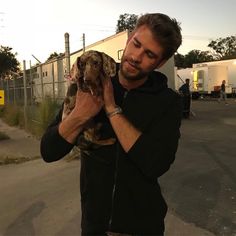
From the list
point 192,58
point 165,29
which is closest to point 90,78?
point 165,29

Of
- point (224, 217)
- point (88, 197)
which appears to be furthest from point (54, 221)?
point (88, 197)

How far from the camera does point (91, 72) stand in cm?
187

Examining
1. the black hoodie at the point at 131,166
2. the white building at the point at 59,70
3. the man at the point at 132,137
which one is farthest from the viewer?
the white building at the point at 59,70

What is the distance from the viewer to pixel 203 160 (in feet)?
28.7

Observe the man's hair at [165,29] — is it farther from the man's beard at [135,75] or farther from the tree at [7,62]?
the tree at [7,62]

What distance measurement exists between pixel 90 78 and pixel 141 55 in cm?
30

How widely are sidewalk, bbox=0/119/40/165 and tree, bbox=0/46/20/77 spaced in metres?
32.0

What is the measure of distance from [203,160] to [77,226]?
4016 mm

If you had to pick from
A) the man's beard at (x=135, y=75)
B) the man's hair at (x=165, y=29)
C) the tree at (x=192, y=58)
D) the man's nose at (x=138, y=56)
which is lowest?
the man's beard at (x=135, y=75)

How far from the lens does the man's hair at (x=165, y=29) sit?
2.01 m

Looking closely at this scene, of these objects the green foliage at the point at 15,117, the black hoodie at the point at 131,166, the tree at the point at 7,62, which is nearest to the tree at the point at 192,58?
the tree at the point at 7,62

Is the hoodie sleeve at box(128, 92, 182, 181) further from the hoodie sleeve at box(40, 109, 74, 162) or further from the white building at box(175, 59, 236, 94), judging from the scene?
the white building at box(175, 59, 236, 94)

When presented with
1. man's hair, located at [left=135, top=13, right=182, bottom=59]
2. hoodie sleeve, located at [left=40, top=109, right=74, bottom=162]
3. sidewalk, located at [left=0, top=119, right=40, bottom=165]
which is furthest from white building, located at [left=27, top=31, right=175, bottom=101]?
man's hair, located at [left=135, top=13, right=182, bottom=59]

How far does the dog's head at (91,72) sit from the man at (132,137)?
38 mm
